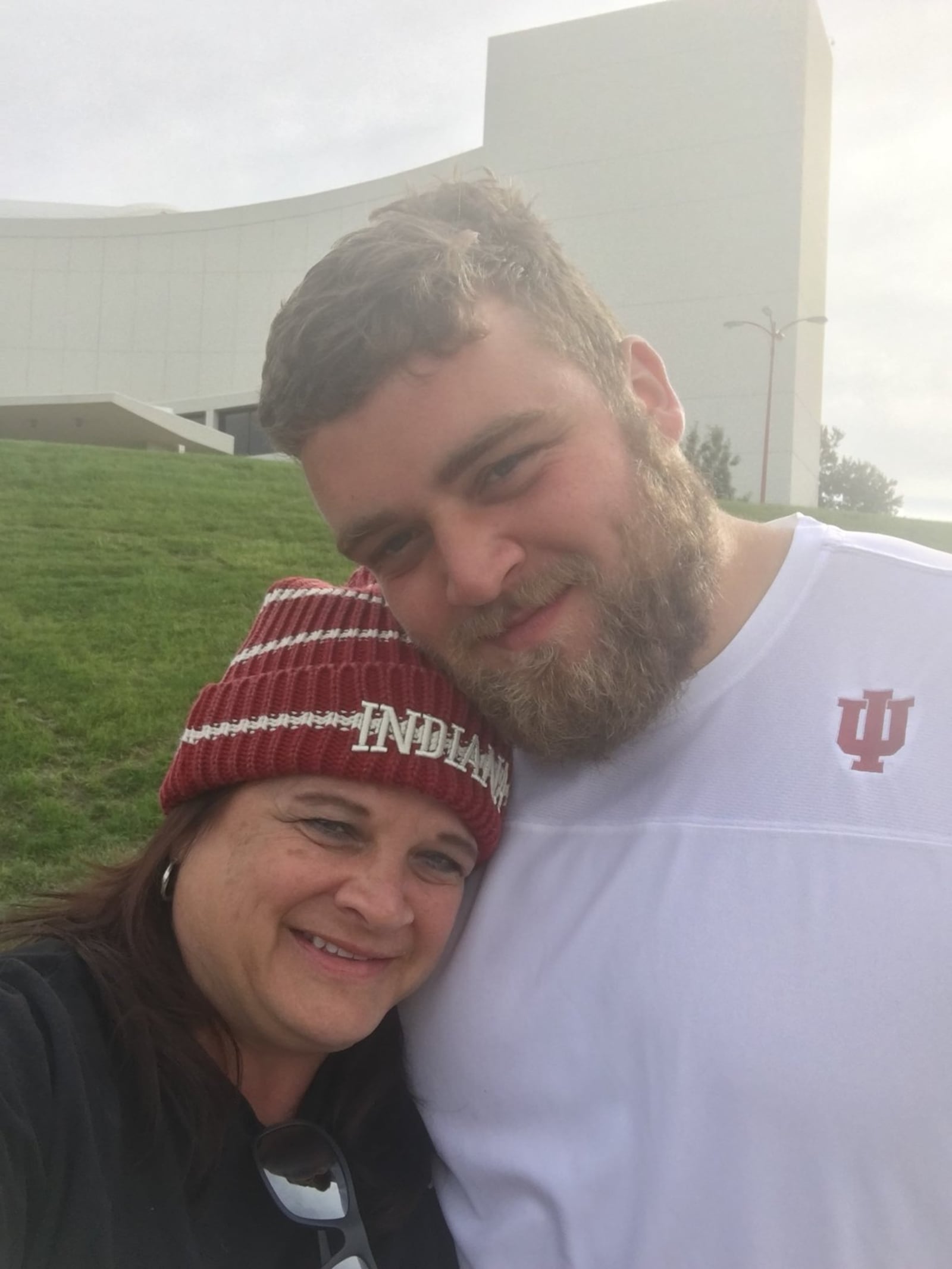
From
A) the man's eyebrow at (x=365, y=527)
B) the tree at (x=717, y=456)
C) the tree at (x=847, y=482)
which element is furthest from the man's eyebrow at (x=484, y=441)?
the tree at (x=847, y=482)

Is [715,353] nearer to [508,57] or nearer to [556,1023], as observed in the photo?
[508,57]

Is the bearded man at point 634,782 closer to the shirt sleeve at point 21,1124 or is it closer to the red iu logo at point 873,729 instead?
the red iu logo at point 873,729

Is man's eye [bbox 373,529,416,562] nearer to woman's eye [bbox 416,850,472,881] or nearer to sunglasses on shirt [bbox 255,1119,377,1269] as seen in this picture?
woman's eye [bbox 416,850,472,881]

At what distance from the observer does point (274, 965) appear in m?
1.79

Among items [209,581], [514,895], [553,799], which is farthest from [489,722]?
[209,581]

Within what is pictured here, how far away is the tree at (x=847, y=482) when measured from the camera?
188ft

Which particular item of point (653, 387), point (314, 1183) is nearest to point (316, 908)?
point (314, 1183)

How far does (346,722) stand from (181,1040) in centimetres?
61

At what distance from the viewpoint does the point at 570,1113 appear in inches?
65.4

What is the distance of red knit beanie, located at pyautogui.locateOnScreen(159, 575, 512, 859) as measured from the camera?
185cm

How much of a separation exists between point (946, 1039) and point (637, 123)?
48.6 metres

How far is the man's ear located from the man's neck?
21 centimetres

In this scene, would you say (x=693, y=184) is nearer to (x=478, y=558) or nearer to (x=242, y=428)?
(x=242, y=428)

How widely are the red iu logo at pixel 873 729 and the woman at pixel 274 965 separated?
2.16ft
